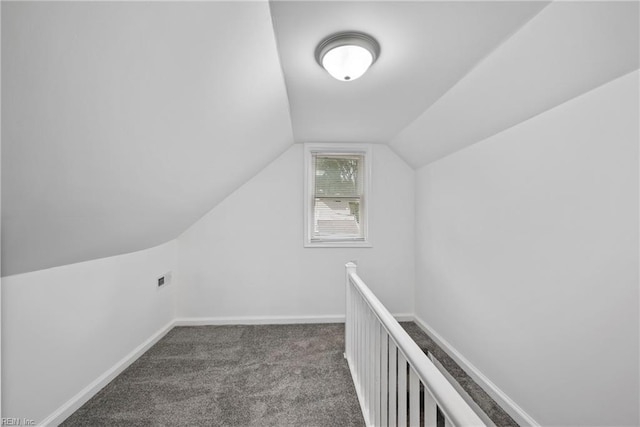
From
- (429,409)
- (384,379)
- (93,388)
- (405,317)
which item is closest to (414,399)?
(429,409)

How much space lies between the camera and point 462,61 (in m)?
1.47

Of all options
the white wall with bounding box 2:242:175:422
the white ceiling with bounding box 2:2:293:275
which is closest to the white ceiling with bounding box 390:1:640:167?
the white ceiling with bounding box 2:2:293:275

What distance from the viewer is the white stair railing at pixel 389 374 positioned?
74cm

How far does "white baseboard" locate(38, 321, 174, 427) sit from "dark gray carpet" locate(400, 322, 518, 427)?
8.60 ft

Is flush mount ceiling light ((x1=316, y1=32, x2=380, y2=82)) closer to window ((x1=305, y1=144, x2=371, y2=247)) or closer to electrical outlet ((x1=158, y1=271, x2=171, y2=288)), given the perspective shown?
window ((x1=305, y1=144, x2=371, y2=247))

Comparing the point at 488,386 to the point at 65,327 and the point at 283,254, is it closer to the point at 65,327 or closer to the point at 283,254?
the point at 283,254

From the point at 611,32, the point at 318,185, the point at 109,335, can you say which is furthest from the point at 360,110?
the point at 109,335

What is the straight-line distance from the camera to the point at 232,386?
1999 millimetres

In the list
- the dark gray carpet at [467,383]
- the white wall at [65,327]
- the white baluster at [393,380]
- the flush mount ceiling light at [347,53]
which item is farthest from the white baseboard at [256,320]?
the flush mount ceiling light at [347,53]

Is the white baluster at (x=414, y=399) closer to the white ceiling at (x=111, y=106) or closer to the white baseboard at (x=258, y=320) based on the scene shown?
the white ceiling at (x=111, y=106)

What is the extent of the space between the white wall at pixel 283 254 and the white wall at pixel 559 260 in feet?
3.35

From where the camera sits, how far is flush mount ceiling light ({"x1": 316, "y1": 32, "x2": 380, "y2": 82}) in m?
1.30

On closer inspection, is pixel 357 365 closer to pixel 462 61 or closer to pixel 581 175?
pixel 581 175

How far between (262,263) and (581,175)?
2.80m
